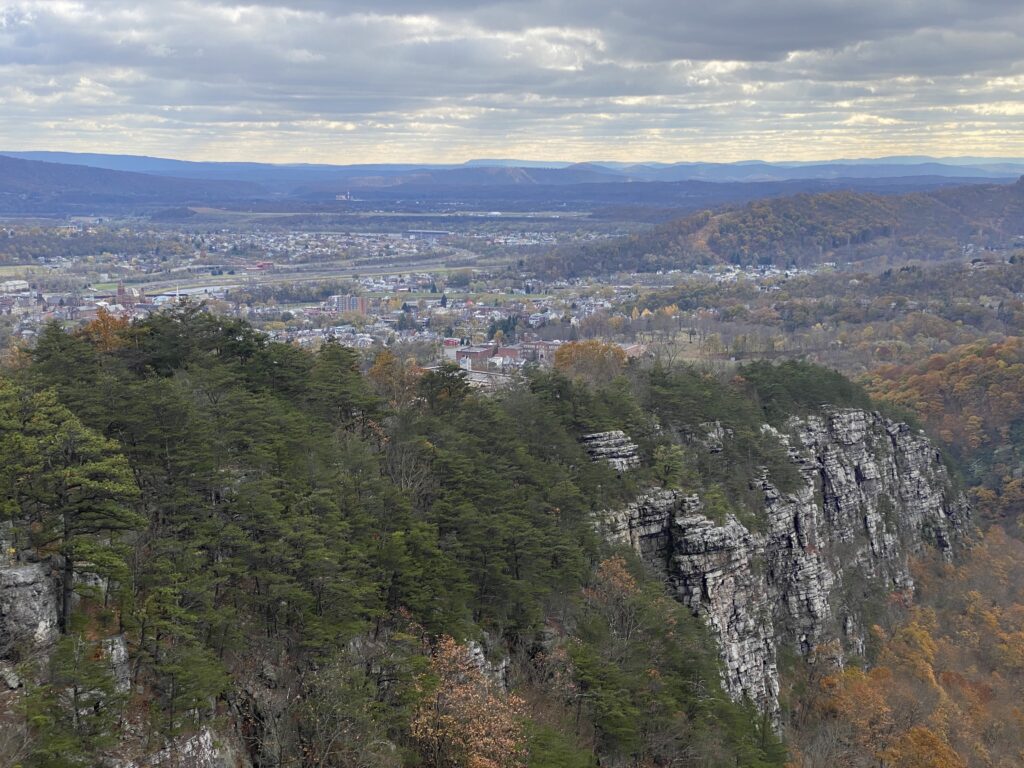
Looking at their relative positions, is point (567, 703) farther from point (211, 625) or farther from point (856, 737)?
point (856, 737)

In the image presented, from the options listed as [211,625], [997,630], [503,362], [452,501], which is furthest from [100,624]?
[503,362]

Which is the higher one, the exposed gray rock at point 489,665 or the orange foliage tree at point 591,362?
the orange foliage tree at point 591,362

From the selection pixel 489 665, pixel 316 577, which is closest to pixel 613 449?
pixel 489 665

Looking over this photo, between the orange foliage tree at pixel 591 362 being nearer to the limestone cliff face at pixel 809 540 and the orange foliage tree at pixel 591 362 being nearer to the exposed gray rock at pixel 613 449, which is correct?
the limestone cliff face at pixel 809 540

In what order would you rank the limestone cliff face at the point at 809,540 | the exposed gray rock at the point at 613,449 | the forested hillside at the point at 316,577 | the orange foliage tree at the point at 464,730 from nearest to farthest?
the forested hillside at the point at 316,577 → the orange foliage tree at the point at 464,730 → the limestone cliff face at the point at 809,540 → the exposed gray rock at the point at 613,449

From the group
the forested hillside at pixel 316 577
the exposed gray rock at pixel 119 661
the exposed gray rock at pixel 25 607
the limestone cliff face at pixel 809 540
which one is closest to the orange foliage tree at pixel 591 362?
the limestone cliff face at pixel 809 540

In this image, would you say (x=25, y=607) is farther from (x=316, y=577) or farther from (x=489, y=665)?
(x=489, y=665)
